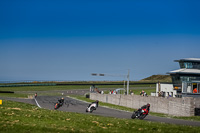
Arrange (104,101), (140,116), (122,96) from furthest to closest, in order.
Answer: (104,101)
(122,96)
(140,116)

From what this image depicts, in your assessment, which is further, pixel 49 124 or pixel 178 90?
pixel 178 90

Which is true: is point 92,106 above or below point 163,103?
below

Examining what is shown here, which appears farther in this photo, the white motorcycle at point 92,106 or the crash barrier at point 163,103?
the white motorcycle at point 92,106

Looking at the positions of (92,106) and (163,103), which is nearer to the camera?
(92,106)

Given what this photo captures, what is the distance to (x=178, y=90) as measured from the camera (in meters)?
59.4

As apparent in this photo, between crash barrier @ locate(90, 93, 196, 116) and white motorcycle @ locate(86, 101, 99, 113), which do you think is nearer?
crash barrier @ locate(90, 93, 196, 116)

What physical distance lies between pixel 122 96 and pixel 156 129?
1495 inches

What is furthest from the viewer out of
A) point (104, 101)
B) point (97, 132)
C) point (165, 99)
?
point (104, 101)

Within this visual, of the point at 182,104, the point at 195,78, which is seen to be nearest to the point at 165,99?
the point at 182,104

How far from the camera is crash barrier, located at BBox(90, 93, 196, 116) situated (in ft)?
102

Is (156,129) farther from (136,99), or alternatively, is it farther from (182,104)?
(136,99)

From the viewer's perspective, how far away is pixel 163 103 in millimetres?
37875

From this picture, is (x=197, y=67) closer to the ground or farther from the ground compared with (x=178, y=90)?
farther from the ground

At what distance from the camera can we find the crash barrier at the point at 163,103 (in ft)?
102
